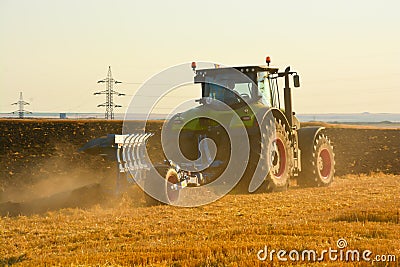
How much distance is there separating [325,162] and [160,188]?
19.6ft

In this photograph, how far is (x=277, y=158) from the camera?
1262cm

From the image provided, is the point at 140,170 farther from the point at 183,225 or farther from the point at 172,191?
the point at 183,225

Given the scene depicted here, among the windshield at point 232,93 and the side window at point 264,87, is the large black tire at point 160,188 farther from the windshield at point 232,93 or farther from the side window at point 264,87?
the side window at point 264,87

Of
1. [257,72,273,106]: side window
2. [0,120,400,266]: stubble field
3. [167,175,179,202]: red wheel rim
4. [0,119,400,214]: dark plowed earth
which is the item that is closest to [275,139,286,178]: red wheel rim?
[0,120,400,266]: stubble field

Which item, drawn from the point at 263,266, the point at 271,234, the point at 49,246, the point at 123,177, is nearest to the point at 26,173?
the point at 123,177

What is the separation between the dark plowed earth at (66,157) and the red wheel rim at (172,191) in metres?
1.35

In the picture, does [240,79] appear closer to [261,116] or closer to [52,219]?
[261,116]

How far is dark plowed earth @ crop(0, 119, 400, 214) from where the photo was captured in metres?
11.9

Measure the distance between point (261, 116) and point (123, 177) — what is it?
3078 millimetres

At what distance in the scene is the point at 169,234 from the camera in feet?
25.5

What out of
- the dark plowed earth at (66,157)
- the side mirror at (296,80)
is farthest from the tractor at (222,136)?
the dark plowed earth at (66,157)

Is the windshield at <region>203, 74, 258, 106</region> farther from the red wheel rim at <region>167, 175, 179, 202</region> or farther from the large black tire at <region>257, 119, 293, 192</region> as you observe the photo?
the red wheel rim at <region>167, 175, 179, 202</region>

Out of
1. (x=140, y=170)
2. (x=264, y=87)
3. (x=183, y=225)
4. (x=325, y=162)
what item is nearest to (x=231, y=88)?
(x=264, y=87)

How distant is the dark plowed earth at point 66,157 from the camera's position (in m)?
11.9
